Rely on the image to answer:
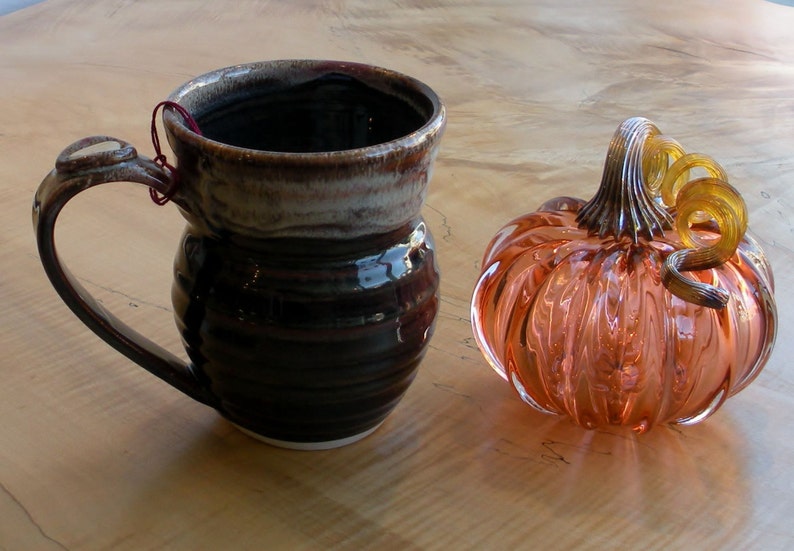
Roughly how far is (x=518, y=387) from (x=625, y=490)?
74 millimetres

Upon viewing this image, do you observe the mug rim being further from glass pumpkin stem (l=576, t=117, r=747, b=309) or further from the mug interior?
glass pumpkin stem (l=576, t=117, r=747, b=309)

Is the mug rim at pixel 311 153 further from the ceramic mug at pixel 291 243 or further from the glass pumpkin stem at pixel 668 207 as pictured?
the glass pumpkin stem at pixel 668 207

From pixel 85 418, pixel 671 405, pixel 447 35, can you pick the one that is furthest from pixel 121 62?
pixel 671 405

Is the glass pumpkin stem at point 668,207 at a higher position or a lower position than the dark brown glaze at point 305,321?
higher

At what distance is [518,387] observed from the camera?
0.48m

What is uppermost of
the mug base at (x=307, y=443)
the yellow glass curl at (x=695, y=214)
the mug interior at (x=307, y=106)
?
the mug interior at (x=307, y=106)

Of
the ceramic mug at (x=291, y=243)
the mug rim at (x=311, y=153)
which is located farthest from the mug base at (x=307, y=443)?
the mug rim at (x=311, y=153)

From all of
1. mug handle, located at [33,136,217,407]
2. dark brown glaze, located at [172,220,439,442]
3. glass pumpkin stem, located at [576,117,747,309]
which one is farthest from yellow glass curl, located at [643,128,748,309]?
mug handle, located at [33,136,217,407]

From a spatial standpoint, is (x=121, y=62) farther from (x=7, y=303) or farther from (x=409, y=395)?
(x=409, y=395)

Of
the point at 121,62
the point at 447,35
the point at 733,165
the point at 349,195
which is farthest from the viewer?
the point at 447,35

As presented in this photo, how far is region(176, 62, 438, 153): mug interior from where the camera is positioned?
0.44 m

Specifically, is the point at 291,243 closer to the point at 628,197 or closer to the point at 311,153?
the point at 311,153

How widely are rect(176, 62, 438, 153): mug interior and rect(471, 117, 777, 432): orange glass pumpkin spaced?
0.34 ft

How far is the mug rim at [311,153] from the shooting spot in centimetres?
37
